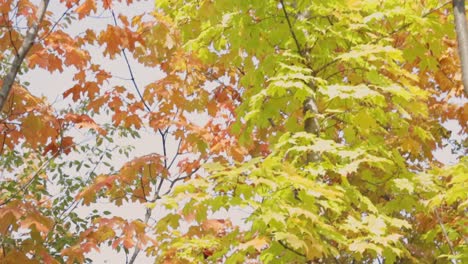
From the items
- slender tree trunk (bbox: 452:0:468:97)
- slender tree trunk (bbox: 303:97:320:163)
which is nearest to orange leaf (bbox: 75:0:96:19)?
slender tree trunk (bbox: 303:97:320:163)

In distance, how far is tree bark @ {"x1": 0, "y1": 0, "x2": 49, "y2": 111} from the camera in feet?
13.7

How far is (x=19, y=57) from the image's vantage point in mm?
4355

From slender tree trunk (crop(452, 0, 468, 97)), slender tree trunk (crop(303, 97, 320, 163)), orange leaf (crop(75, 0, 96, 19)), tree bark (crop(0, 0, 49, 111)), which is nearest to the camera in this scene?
slender tree trunk (crop(452, 0, 468, 97))

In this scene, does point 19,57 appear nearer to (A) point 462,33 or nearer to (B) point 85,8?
(B) point 85,8

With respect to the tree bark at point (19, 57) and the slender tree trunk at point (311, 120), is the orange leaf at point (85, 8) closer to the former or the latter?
the tree bark at point (19, 57)

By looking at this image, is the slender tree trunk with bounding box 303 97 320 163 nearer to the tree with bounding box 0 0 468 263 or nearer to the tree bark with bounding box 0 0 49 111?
the tree with bounding box 0 0 468 263

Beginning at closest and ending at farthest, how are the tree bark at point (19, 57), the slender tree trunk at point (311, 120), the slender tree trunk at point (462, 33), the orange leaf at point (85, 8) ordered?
1. the slender tree trunk at point (462, 33)
2. the tree bark at point (19, 57)
3. the slender tree trunk at point (311, 120)
4. the orange leaf at point (85, 8)

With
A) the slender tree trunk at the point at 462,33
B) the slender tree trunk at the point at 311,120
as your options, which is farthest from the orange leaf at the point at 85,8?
the slender tree trunk at the point at 462,33

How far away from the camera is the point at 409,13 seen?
4.97m

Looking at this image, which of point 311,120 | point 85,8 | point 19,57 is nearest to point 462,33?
point 311,120

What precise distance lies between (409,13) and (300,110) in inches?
69.1

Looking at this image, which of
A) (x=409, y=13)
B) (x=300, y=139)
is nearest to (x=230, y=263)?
(x=300, y=139)

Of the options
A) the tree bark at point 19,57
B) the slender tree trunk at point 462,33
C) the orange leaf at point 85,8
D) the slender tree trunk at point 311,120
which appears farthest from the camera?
the orange leaf at point 85,8

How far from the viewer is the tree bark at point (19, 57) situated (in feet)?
13.7
